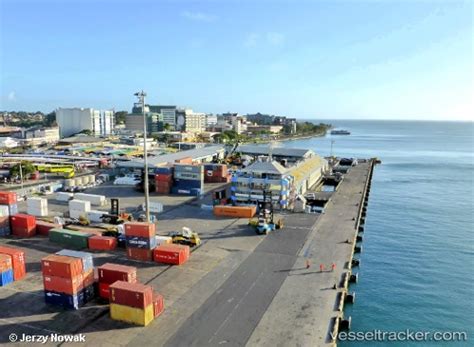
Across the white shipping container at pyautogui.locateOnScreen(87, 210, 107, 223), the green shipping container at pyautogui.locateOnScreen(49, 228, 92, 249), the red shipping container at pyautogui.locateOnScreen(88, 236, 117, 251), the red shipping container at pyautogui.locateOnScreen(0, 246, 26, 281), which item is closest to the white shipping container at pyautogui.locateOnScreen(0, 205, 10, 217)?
the green shipping container at pyautogui.locateOnScreen(49, 228, 92, 249)

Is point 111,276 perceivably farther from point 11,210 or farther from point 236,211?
point 236,211

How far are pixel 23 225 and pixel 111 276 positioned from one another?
69.3 ft

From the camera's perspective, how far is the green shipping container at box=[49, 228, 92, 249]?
39844 millimetres

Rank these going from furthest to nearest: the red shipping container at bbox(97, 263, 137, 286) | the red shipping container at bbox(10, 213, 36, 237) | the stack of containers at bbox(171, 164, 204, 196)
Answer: the stack of containers at bbox(171, 164, 204, 196) < the red shipping container at bbox(10, 213, 36, 237) < the red shipping container at bbox(97, 263, 137, 286)

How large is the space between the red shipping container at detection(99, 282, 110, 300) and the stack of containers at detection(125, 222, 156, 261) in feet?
24.8

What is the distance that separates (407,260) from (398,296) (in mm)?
10107

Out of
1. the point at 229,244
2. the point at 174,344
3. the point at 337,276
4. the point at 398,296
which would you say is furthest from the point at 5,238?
the point at 398,296

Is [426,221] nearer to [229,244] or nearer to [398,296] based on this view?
[398,296]

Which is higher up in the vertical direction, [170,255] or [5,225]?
[5,225]

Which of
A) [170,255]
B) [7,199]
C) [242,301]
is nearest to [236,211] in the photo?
[170,255]

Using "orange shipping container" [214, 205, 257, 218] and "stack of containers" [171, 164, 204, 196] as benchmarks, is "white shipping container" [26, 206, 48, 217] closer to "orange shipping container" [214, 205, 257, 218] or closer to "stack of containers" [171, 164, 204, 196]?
"stack of containers" [171, 164, 204, 196]

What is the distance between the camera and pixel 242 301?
28172 millimetres

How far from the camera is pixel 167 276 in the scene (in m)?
32.4

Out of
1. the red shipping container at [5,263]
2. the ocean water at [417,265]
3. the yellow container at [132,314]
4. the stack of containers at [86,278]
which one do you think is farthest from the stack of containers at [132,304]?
the ocean water at [417,265]
